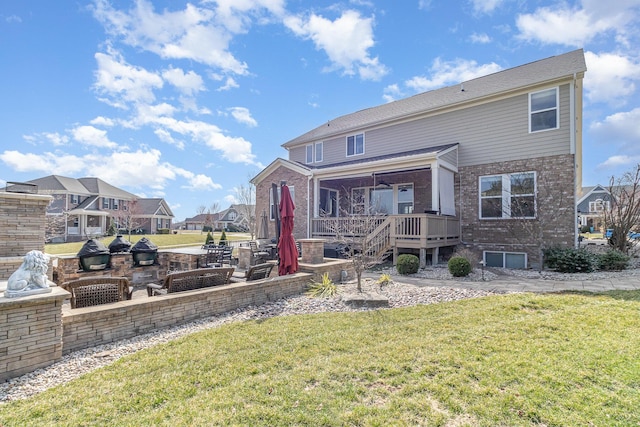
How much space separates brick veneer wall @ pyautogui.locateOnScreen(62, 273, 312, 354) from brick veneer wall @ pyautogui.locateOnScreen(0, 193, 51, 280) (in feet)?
9.93

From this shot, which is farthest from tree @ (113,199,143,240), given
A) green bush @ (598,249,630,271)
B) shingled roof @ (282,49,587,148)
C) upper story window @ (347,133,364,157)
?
green bush @ (598,249,630,271)

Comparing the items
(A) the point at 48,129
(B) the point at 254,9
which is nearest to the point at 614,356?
(B) the point at 254,9

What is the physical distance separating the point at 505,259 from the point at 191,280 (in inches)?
460

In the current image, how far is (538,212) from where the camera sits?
11047 millimetres

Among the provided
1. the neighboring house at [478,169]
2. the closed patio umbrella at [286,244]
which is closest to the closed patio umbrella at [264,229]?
the neighboring house at [478,169]

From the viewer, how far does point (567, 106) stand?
10922 mm

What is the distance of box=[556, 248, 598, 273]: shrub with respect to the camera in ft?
31.0

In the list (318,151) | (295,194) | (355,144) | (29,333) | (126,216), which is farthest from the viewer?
(126,216)

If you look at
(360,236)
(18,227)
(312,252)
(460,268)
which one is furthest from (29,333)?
(460,268)

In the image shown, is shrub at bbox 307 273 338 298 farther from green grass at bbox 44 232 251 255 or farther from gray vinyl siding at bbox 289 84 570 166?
green grass at bbox 44 232 251 255

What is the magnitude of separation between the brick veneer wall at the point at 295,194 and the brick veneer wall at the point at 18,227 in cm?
1045

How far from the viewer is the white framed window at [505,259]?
38.4 feet

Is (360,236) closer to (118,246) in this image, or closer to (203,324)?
(203,324)

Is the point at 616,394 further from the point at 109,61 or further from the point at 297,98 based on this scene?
the point at 297,98
